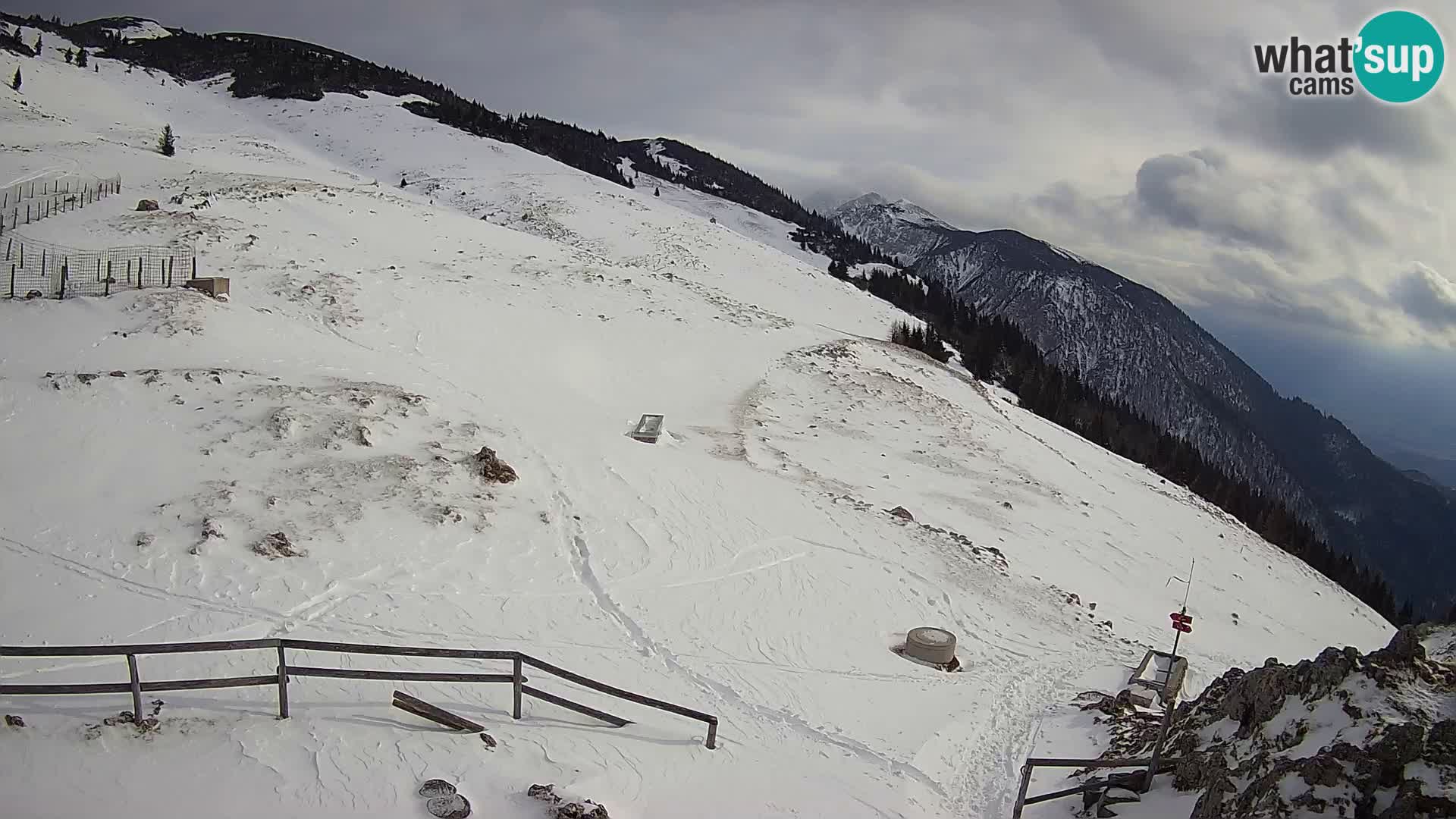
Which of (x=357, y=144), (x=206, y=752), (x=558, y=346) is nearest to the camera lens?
(x=206, y=752)

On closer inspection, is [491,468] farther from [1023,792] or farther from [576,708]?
[1023,792]

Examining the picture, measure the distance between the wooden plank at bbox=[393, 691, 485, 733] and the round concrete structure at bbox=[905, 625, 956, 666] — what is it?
909cm

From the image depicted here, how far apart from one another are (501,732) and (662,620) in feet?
17.6

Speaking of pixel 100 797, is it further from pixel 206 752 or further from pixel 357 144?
pixel 357 144

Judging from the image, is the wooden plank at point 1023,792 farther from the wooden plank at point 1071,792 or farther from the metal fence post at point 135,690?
the metal fence post at point 135,690

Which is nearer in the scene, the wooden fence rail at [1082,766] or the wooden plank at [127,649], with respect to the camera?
the wooden plank at [127,649]

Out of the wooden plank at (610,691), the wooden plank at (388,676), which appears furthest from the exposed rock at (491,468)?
the wooden plank at (388,676)

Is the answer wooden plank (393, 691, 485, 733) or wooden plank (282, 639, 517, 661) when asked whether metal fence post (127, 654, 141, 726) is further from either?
wooden plank (393, 691, 485, 733)

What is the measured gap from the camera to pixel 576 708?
31.3 feet

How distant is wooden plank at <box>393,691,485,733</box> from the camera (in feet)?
29.4

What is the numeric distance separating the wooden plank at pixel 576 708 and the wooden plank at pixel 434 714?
722 mm

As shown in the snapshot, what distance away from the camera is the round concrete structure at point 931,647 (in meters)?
14.9

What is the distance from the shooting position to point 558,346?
29484mm

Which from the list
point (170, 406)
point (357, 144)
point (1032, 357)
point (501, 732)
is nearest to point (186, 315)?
point (170, 406)
